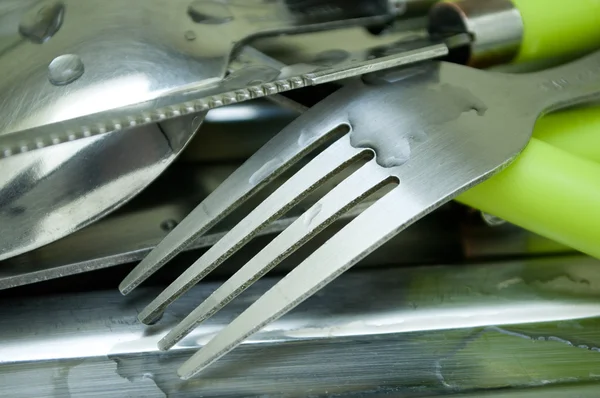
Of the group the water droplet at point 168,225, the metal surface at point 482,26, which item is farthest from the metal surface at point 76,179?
the metal surface at point 482,26

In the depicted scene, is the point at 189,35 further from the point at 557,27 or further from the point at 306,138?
the point at 557,27

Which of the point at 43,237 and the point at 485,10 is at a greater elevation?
the point at 485,10

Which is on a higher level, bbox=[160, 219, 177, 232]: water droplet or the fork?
the fork

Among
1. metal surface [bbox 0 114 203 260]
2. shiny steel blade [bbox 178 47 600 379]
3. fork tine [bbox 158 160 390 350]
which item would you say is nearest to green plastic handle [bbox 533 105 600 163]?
shiny steel blade [bbox 178 47 600 379]

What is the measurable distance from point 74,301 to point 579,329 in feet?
1.09

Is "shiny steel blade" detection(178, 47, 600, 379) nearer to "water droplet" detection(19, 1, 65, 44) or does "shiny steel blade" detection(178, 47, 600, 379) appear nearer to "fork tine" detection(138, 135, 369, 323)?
"fork tine" detection(138, 135, 369, 323)

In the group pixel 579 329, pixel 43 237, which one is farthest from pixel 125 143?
pixel 579 329

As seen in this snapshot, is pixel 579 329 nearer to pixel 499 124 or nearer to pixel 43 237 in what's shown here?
pixel 499 124

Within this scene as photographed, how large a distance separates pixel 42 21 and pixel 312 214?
0.71 feet

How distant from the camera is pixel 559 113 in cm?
39

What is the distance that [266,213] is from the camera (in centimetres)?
35

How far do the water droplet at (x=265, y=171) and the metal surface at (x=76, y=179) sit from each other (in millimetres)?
59

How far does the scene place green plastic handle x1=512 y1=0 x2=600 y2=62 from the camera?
41 centimetres

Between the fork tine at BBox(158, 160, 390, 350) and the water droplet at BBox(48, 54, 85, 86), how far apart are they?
156 mm
